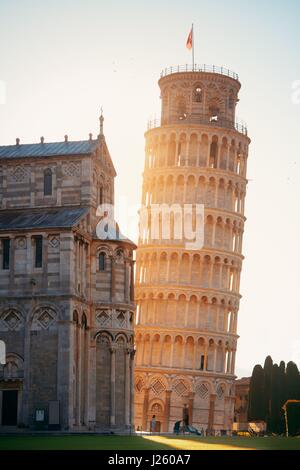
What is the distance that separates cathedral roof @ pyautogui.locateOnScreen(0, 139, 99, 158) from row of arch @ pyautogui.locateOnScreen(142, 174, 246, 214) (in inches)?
1364

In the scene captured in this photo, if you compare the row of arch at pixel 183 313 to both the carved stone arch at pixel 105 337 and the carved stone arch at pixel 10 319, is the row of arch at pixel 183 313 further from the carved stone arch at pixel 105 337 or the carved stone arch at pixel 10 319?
the carved stone arch at pixel 10 319

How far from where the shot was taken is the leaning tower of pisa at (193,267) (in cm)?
11238

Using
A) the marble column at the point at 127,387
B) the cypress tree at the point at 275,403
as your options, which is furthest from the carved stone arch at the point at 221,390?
the marble column at the point at 127,387

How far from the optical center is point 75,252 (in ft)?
242

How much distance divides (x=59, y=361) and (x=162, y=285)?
4339 centimetres

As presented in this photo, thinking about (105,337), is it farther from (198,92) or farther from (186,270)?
(198,92)

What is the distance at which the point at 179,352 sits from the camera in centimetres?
11325

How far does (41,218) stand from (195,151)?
4235 cm

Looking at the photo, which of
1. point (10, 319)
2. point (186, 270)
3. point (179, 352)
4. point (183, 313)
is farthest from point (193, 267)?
point (10, 319)

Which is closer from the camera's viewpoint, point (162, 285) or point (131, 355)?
point (131, 355)

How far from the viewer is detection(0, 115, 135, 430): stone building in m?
71.4

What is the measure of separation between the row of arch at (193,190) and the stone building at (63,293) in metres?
31.7
